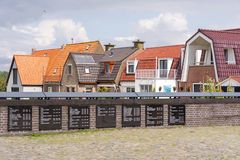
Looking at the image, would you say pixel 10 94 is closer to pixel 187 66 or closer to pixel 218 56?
pixel 218 56

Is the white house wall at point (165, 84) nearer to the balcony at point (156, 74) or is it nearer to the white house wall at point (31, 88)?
the balcony at point (156, 74)

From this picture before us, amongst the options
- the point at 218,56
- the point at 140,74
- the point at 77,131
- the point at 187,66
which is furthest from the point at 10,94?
the point at 140,74

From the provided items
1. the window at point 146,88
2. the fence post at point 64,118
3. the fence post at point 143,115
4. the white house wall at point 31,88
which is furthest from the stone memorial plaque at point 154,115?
the white house wall at point 31,88

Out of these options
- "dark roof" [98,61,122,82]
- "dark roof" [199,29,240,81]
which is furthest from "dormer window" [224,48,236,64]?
"dark roof" [98,61,122,82]

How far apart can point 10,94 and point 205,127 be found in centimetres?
994

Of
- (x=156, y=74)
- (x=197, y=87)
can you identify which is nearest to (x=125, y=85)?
(x=156, y=74)

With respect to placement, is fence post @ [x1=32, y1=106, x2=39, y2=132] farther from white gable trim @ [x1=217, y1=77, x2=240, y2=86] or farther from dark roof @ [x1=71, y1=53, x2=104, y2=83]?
dark roof @ [x1=71, y1=53, x2=104, y2=83]

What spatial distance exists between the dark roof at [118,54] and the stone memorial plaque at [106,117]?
31.8m

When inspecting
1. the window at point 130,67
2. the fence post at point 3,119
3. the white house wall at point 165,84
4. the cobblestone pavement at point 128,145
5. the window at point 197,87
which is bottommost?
the cobblestone pavement at point 128,145

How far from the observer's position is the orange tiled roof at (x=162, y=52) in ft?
162

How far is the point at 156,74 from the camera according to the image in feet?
158

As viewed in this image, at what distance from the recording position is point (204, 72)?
42406 mm

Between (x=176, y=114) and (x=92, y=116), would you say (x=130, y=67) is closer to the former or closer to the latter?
(x=176, y=114)

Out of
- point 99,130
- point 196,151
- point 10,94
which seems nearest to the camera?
point 196,151
